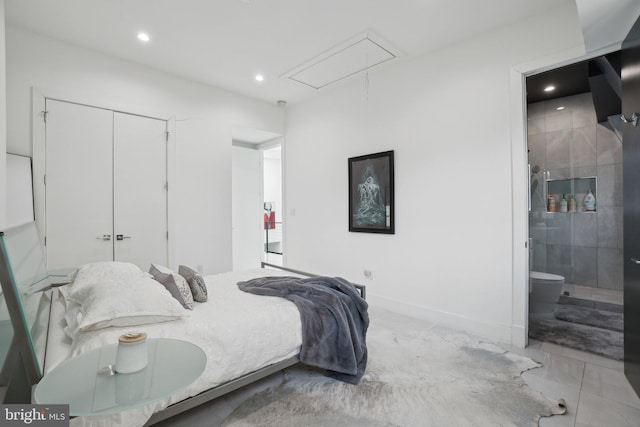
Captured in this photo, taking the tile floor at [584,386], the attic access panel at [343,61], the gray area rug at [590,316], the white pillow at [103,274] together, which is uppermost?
the attic access panel at [343,61]

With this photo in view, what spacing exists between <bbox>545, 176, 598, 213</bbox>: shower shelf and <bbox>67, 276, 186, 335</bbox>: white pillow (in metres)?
4.16

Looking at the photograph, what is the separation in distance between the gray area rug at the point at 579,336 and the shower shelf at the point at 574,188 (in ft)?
4.39

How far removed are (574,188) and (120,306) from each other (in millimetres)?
4571

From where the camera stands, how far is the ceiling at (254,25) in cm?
266

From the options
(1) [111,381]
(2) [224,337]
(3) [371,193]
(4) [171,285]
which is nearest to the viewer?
(1) [111,381]

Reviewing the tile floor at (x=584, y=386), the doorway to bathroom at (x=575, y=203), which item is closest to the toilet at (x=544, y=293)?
the doorway to bathroom at (x=575, y=203)

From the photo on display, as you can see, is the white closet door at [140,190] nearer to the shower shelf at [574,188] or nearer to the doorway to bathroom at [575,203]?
the doorway to bathroom at [575,203]

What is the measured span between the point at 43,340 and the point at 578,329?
4.21m

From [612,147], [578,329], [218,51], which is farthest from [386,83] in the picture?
[578,329]

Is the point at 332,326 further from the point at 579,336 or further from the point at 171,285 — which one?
the point at 579,336

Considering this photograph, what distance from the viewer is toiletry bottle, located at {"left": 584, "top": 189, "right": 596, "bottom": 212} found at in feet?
12.0

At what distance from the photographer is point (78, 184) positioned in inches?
131

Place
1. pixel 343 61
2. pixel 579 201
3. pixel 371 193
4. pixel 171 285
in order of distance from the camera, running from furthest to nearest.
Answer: pixel 371 193 < pixel 579 201 < pixel 343 61 < pixel 171 285

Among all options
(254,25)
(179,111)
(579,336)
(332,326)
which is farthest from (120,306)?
(579,336)
